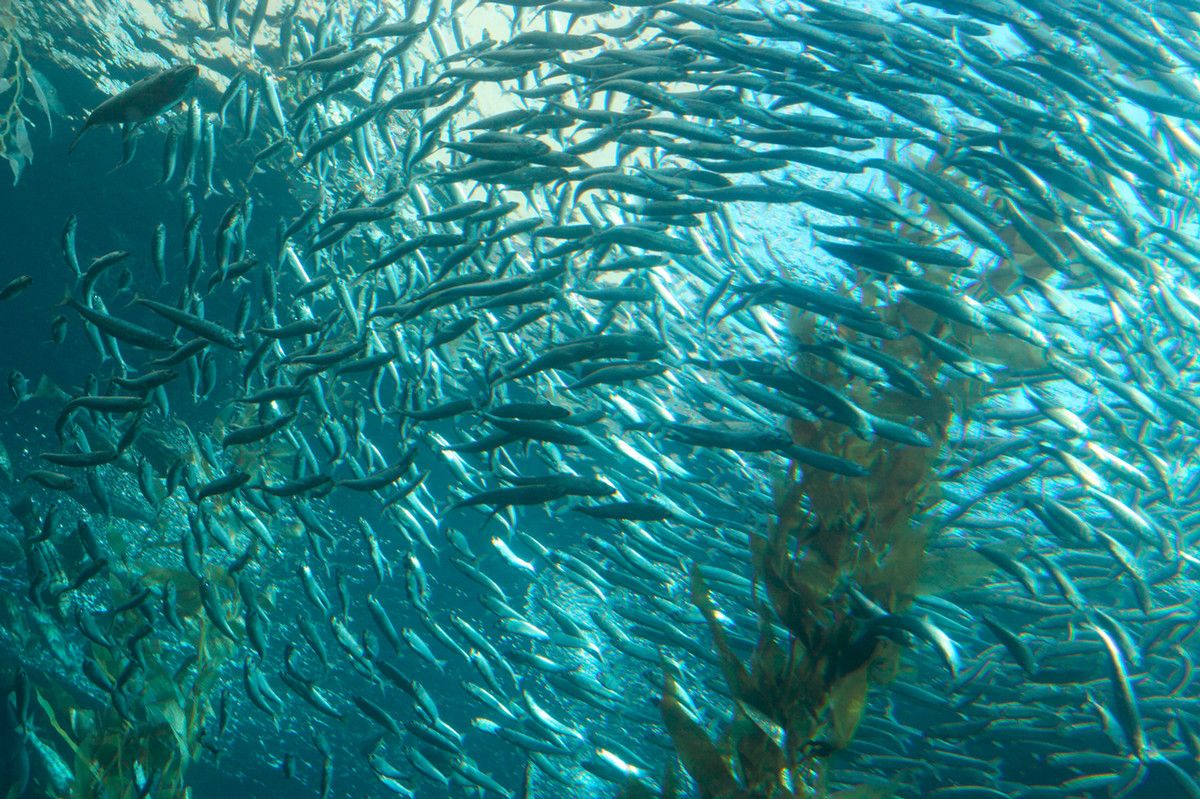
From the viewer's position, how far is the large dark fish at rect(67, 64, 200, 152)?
3.62 m

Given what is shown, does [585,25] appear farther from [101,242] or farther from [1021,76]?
[101,242]

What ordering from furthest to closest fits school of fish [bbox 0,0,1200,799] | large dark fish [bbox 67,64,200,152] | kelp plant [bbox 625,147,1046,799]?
school of fish [bbox 0,0,1200,799]
kelp plant [bbox 625,147,1046,799]
large dark fish [bbox 67,64,200,152]

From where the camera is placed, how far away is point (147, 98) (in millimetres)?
3703

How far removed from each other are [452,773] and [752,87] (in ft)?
24.9

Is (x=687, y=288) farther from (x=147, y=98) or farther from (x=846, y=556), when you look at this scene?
(x=147, y=98)

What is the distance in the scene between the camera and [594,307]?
38.3 feet

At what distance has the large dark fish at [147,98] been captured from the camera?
362 cm

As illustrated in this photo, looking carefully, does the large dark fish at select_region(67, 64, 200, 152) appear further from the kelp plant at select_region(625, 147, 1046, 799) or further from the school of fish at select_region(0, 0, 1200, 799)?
the kelp plant at select_region(625, 147, 1046, 799)

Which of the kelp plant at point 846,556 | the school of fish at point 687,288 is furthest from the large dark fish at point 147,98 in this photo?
the kelp plant at point 846,556

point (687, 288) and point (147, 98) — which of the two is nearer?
point (147, 98)

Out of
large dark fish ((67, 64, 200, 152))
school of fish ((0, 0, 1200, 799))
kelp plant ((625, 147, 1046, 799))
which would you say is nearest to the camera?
large dark fish ((67, 64, 200, 152))

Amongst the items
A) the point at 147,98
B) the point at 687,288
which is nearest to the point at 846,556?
the point at 147,98

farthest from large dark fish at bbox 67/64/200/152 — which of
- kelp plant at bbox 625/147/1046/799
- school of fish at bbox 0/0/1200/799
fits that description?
kelp plant at bbox 625/147/1046/799

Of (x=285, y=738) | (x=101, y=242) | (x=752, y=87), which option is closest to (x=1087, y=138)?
(x=752, y=87)
